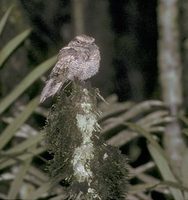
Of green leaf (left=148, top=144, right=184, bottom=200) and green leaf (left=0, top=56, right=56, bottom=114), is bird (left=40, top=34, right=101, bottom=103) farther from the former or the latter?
→ green leaf (left=0, top=56, right=56, bottom=114)

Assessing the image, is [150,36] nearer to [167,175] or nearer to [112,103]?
[112,103]

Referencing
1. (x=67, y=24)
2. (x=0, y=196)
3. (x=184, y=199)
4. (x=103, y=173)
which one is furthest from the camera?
(x=67, y=24)

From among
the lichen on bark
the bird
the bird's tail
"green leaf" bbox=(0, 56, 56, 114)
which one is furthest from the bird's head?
"green leaf" bbox=(0, 56, 56, 114)

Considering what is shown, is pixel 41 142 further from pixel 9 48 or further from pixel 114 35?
pixel 114 35

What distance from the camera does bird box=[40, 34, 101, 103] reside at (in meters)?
2.36

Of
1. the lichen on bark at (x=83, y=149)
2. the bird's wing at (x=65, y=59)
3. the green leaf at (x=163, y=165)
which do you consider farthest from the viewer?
the green leaf at (x=163, y=165)

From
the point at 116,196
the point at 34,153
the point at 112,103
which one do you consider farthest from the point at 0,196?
the point at 116,196

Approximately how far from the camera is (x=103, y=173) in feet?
6.76

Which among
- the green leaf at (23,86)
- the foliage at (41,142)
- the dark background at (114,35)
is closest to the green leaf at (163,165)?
the foliage at (41,142)

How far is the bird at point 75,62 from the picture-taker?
2.36 m

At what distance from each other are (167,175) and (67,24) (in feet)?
11.2

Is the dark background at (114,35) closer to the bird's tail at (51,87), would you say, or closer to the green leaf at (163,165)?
the green leaf at (163,165)

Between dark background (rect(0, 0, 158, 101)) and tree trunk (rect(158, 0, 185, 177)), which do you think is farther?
dark background (rect(0, 0, 158, 101))

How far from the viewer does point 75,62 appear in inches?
93.4
